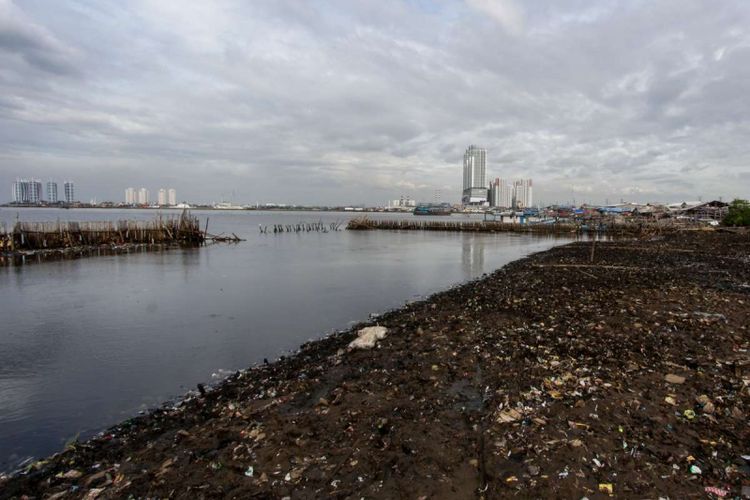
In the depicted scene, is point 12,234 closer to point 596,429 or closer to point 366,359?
point 366,359

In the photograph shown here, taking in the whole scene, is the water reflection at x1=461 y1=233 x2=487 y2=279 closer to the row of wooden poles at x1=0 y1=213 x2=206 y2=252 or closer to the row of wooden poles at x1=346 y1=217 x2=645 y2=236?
the row of wooden poles at x1=0 y1=213 x2=206 y2=252

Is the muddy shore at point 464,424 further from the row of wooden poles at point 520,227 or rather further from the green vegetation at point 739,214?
the row of wooden poles at point 520,227

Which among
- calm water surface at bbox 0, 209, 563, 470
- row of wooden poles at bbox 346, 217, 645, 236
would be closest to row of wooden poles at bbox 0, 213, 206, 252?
calm water surface at bbox 0, 209, 563, 470

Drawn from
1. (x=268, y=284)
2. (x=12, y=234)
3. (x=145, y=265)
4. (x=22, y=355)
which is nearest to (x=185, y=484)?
(x=22, y=355)

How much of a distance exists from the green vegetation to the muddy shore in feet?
182

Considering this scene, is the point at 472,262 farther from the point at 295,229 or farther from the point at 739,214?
the point at 295,229

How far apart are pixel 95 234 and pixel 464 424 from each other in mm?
46579

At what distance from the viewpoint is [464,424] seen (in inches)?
239

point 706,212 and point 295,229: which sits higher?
point 706,212

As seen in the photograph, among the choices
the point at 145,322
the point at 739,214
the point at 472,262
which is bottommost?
the point at 145,322

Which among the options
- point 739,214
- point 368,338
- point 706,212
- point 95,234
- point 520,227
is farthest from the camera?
point 520,227

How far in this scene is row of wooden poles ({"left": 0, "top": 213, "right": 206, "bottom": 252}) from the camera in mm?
36625

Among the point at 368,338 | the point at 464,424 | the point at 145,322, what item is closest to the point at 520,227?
the point at 145,322

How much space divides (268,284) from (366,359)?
611 inches
